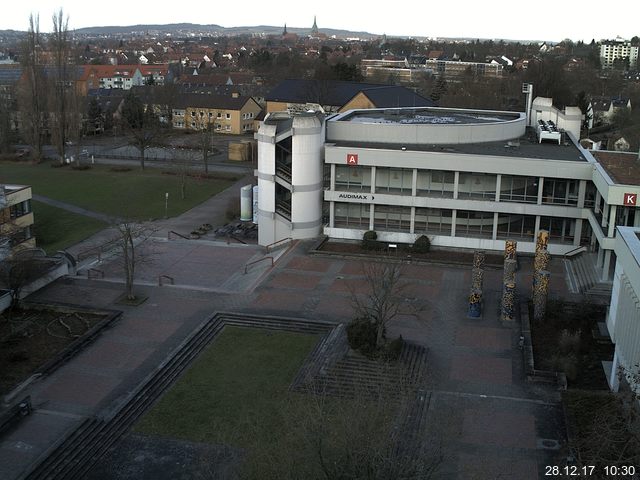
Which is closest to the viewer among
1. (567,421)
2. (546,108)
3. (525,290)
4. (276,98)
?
(567,421)

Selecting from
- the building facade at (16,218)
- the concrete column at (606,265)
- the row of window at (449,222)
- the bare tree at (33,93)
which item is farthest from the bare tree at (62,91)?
the concrete column at (606,265)

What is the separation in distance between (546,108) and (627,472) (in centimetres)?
4237

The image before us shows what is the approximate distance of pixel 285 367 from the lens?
26.1 m

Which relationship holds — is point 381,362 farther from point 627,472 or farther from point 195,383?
point 627,472

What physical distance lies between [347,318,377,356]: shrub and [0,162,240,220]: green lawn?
25522 mm

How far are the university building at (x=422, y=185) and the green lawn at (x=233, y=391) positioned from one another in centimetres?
1313

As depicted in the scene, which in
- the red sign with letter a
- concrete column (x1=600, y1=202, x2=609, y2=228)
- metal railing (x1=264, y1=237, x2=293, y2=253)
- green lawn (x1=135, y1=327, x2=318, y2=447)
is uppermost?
the red sign with letter a

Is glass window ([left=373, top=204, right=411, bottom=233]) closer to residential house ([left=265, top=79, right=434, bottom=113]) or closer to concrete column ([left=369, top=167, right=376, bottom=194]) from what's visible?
concrete column ([left=369, top=167, right=376, bottom=194])

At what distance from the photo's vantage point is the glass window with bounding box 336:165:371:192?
4100 cm

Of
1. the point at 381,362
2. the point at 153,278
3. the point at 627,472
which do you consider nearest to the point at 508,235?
the point at 381,362

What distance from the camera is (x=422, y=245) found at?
39219mm

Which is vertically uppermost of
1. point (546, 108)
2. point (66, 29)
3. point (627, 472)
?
point (66, 29)

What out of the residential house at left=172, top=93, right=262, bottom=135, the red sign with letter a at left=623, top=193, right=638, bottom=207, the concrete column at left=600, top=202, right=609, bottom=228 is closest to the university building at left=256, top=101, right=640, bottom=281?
the concrete column at left=600, top=202, right=609, bottom=228

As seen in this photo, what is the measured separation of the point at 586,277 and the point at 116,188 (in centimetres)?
3721
